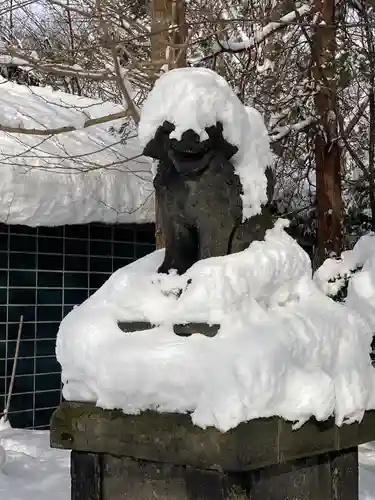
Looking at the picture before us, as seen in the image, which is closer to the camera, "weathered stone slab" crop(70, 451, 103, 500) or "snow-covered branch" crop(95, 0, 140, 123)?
"weathered stone slab" crop(70, 451, 103, 500)

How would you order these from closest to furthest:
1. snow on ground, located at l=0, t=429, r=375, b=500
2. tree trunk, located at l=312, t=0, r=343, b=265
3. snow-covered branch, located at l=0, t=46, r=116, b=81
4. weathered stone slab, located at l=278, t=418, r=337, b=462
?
1. weathered stone slab, located at l=278, t=418, r=337, b=462
2. snow on ground, located at l=0, t=429, r=375, b=500
3. snow-covered branch, located at l=0, t=46, r=116, b=81
4. tree trunk, located at l=312, t=0, r=343, b=265

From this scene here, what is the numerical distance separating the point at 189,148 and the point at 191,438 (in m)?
1.13

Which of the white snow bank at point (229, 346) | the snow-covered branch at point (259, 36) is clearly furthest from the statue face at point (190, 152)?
the snow-covered branch at point (259, 36)

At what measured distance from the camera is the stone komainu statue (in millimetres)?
3027

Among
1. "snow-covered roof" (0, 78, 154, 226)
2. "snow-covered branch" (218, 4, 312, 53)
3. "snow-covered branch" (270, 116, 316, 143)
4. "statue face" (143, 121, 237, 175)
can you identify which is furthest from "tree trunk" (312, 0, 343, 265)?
"statue face" (143, 121, 237, 175)

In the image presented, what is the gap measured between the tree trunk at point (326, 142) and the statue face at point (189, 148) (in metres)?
4.16

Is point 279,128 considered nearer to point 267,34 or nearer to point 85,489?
point 267,34

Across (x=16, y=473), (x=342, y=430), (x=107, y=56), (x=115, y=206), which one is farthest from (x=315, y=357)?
(x=107, y=56)

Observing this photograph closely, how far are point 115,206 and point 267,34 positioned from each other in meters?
2.23

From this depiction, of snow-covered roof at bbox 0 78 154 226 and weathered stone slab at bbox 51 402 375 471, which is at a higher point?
snow-covered roof at bbox 0 78 154 226

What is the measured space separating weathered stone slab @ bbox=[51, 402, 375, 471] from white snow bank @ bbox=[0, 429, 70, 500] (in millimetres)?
2179

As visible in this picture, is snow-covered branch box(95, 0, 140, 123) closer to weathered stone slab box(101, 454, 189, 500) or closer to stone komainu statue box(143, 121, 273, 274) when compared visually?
stone komainu statue box(143, 121, 273, 274)

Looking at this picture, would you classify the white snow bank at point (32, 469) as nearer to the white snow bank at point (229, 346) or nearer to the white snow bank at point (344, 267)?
the white snow bank at point (229, 346)

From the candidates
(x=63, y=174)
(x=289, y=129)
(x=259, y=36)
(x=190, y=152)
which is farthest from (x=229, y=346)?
(x=259, y=36)
